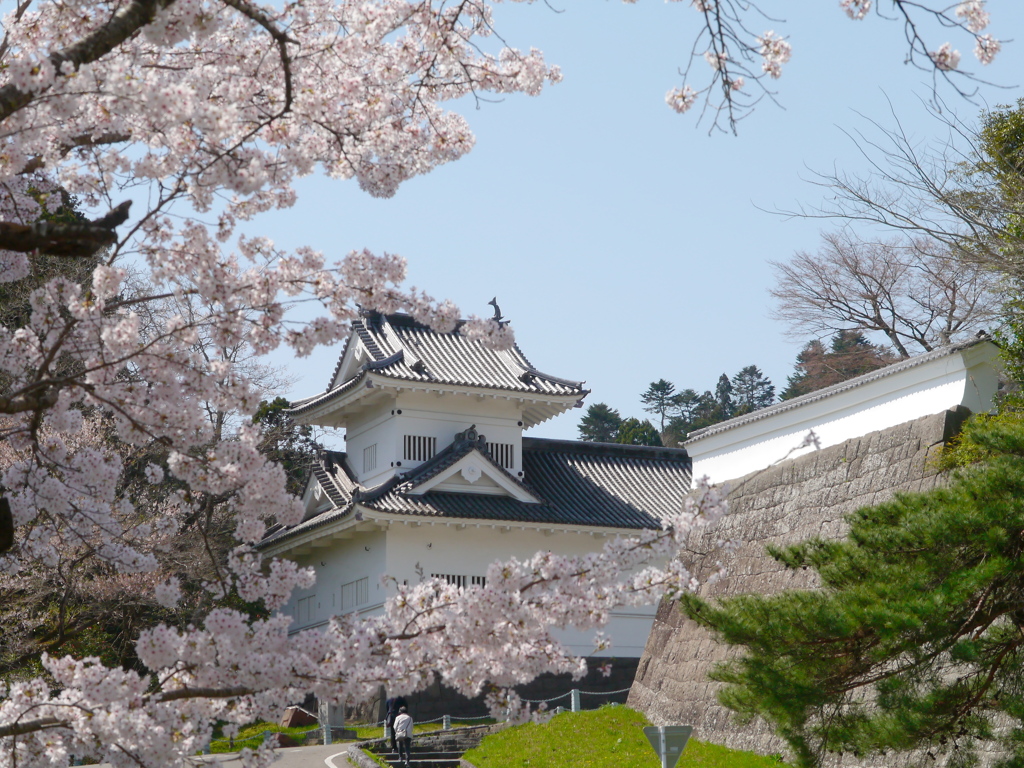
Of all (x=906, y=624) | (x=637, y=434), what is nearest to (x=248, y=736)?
(x=906, y=624)

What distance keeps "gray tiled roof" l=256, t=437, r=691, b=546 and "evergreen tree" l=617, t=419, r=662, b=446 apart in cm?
1877

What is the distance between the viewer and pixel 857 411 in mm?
12289

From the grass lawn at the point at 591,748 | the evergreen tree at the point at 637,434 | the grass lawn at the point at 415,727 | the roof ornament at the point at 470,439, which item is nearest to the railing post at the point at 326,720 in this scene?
the grass lawn at the point at 415,727

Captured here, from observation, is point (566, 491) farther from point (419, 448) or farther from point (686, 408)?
point (686, 408)

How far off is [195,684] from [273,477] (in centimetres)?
86

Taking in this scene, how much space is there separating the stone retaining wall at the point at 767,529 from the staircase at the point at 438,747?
8.98ft

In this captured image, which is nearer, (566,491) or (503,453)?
(503,453)

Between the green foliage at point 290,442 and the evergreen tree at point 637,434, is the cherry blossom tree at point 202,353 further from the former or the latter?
the evergreen tree at point 637,434

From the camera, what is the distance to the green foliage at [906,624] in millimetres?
6355

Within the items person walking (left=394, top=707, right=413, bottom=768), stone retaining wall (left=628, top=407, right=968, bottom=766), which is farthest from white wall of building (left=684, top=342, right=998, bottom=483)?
person walking (left=394, top=707, right=413, bottom=768)

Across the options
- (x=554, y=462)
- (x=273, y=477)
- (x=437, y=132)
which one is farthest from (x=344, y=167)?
(x=554, y=462)

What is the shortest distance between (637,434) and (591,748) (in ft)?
101

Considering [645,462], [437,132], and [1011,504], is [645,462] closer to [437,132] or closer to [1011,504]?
[1011,504]

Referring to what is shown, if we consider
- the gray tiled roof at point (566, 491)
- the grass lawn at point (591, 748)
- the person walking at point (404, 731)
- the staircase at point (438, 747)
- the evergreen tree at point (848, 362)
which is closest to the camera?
the grass lawn at point (591, 748)
